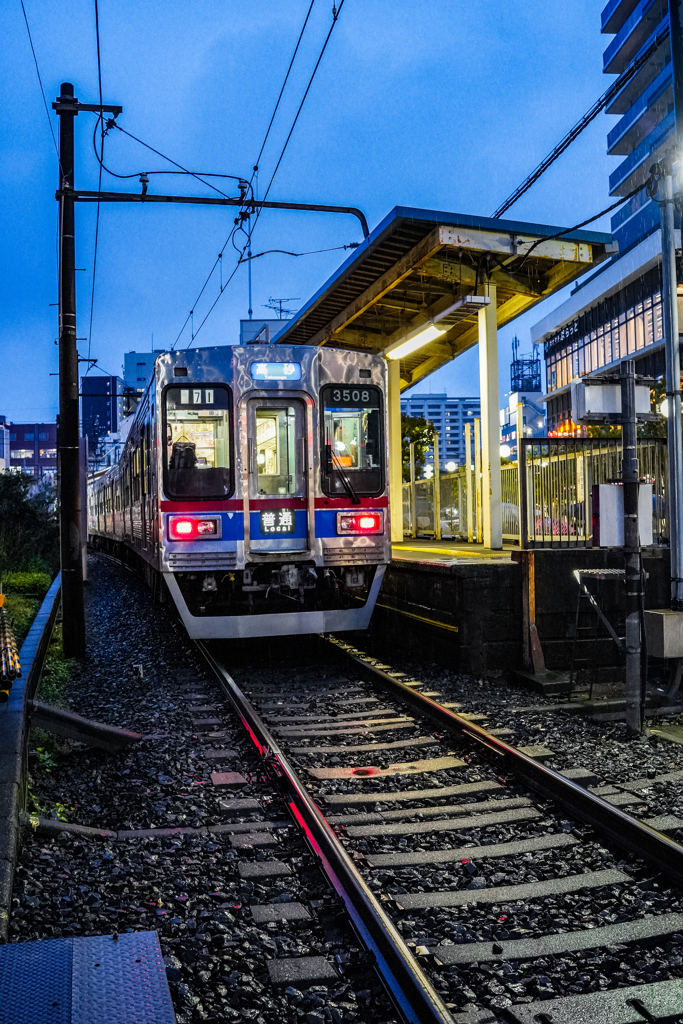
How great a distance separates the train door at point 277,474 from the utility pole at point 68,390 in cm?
227

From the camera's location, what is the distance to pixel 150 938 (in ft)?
10.5

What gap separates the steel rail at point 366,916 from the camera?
293cm

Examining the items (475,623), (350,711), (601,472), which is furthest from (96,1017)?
→ (601,472)

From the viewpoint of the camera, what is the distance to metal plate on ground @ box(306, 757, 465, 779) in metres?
5.70

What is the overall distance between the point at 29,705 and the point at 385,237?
25.8ft

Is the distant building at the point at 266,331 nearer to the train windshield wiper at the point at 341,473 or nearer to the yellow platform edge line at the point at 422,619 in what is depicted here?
the train windshield wiper at the point at 341,473

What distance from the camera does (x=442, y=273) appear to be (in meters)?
12.8

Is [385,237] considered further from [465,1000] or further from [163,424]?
[465,1000]

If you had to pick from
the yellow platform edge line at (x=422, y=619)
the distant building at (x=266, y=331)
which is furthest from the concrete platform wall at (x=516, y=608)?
the distant building at (x=266, y=331)

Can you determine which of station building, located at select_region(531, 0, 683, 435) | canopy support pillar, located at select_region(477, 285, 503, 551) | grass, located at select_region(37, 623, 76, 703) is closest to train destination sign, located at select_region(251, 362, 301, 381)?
grass, located at select_region(37, 623, 76, 703)

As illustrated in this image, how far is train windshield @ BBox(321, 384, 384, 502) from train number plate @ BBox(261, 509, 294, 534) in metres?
0.50

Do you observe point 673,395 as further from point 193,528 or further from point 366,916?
point 366,916

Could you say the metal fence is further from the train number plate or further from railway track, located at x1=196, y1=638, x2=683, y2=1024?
railway track, located at x1=196, y1=638, x2=683, y2=1024

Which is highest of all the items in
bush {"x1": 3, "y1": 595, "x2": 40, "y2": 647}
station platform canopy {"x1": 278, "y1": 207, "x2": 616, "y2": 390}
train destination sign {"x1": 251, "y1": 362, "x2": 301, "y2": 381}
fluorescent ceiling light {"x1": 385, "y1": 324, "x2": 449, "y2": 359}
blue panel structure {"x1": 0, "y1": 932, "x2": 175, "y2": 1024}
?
station platform canopy {"x1": 278, "y1": 207, "x2": 616, "y2": 390}
